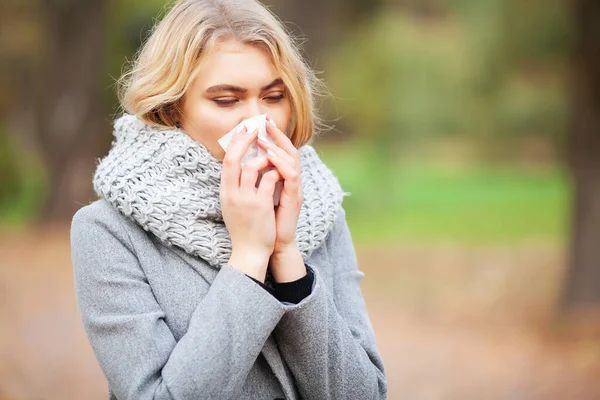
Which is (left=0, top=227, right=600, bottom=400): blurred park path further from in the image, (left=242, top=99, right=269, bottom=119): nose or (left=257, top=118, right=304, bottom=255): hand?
(left=242, top=99, right=269, bottom=119): nose

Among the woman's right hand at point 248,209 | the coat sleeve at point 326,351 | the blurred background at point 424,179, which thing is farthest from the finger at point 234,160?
the blurred background at point 424,179

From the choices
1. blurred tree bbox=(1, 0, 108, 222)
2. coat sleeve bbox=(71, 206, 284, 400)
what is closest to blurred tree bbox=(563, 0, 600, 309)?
coat sleeve bbox=(71, 206, 284, 400)

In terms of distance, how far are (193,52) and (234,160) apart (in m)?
0.33

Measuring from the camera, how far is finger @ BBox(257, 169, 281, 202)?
204 centimetres

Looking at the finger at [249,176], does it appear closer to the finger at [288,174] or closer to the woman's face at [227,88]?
the finger at [288,174]

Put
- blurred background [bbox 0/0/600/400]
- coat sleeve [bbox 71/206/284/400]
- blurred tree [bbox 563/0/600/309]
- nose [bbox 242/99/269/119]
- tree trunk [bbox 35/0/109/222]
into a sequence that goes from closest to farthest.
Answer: coat sleeve [bbox 71/206/284/400] < nose [bbox 242/99/269/119] < blurred background [bbox 0/0/600/400] < blurred tree [bbox 563/0/600/309] < tree trunk [bbox 35/0/109/222]

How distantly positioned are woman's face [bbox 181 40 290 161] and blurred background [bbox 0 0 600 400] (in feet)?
3.42

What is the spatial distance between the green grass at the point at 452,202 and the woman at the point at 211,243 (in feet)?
23.5

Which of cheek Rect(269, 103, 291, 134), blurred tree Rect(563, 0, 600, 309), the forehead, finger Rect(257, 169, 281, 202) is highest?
the forehead

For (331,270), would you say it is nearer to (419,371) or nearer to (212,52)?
(212,52)

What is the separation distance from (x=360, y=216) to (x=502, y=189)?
241 inches

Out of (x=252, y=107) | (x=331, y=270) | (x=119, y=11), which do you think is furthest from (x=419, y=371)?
(x=119, y=11)

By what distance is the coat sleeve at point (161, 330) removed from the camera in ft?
6.20

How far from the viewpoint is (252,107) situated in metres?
2.13
